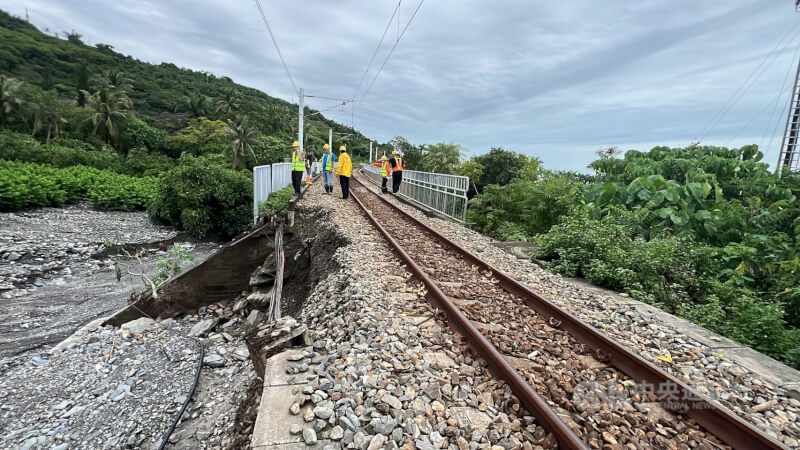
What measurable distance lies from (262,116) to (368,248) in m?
62.0

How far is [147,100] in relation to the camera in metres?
81.1

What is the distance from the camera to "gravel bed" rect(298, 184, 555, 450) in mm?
2475

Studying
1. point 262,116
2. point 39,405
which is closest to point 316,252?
point 39,405

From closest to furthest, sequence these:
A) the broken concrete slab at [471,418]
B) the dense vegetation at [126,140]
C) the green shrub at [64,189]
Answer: the broken concrete slab at [471,418] → the green shrub at [64,189] → the dense vegetation at [126,140]

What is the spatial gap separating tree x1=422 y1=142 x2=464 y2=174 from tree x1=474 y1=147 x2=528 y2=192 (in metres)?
9.00

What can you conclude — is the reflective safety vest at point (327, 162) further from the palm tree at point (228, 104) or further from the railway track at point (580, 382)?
the palm tree at point (228, 104)

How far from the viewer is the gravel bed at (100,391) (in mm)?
4766

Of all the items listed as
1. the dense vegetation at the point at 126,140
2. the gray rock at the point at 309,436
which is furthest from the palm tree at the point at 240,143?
the gray rock at the point at 309,436

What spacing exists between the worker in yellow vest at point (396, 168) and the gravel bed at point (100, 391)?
10.9 metres

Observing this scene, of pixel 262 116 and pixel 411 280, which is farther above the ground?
pixel 262 116

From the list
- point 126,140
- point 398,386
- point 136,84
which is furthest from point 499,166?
point 136,84

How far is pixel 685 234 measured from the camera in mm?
8422

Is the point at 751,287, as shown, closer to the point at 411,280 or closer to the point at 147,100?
the point at 411,280

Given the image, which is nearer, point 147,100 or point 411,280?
point 411,280
